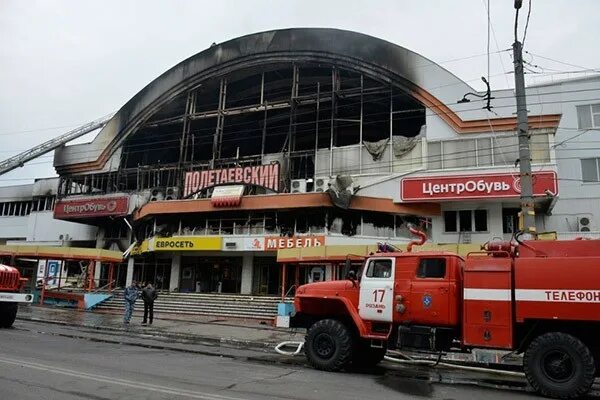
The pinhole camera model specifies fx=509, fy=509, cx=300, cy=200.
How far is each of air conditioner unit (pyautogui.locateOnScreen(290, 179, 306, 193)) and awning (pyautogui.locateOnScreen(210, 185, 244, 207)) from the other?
349 cm

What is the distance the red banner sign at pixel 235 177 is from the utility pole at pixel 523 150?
22127mm

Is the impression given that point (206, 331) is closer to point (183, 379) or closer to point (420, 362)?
point (420, 362)

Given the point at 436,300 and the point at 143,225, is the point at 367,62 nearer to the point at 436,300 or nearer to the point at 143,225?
the point at 143,225

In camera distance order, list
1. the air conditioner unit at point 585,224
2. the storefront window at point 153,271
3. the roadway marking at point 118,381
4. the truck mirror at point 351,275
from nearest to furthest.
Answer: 1. the roadway marking at point 118,381
2. the truck mirror at point 351,275
3. the air conditioner unit at point 585,224
4. the storefront window at point 153,271

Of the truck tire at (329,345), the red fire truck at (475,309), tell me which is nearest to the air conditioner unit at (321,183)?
the red fire truck at (475,309)

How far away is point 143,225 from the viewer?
39.2 m

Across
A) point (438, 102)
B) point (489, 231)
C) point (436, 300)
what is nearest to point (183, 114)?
point (438, 102)

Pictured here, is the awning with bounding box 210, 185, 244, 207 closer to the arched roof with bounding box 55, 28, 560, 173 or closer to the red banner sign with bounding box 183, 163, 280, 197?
the red banner sign with bounding box 183, 163, 280, 197

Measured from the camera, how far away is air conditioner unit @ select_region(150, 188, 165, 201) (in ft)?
129

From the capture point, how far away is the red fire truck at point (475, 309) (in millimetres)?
8836

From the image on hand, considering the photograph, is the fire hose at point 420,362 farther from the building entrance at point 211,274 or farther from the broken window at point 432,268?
the building entrance at point 211,274

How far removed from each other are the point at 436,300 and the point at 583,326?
8.44ft

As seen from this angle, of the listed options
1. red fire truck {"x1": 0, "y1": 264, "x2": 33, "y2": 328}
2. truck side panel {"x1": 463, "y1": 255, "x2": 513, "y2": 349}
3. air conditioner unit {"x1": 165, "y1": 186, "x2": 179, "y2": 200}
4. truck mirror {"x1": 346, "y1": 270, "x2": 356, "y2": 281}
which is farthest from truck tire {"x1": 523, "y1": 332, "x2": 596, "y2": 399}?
air conditioner unit {"x1": 165, "y1": 186, "x2": 179, "y2": 200}

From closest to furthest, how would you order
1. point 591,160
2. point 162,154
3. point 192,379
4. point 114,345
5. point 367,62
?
point 192,379 < point 114,345 < point 591,160 < point 367,62 < point 162,154
